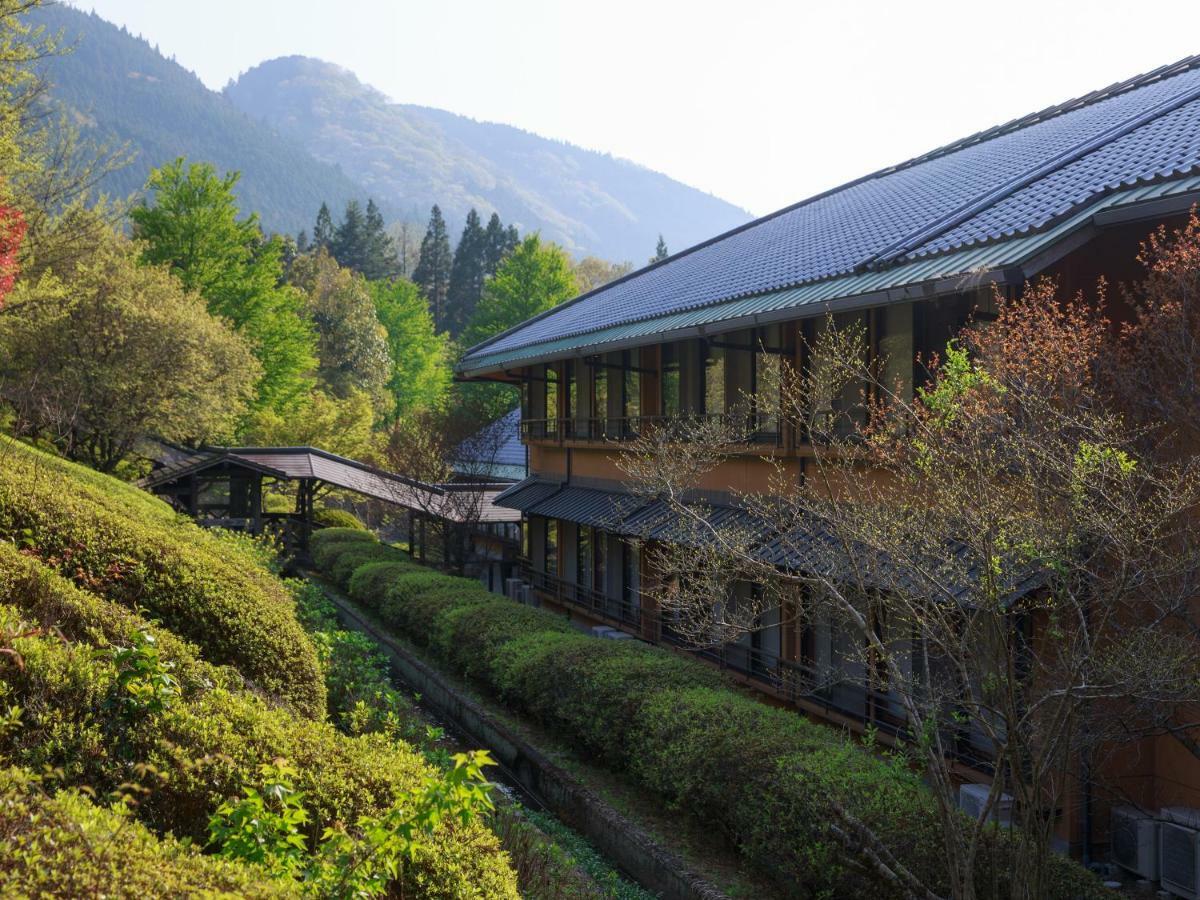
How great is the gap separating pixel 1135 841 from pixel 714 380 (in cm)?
1004

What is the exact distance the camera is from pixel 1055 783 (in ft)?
24.3

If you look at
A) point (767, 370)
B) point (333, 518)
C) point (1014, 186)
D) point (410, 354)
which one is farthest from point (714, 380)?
point (410, 354)

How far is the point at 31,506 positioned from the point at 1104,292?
10362mm

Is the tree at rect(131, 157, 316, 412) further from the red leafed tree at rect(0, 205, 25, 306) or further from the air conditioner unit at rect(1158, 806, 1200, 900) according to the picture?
the air conditioner unit at rect(1158, 806, 1200, 900)

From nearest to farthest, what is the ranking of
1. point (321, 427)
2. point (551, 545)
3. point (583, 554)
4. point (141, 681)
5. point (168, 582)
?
point (141, 681), point (168, 582), point (583, 554), point (551, 545), point (321, 427)

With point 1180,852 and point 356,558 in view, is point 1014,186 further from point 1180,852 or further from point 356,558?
point 356,558

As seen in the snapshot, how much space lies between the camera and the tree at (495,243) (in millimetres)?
88875

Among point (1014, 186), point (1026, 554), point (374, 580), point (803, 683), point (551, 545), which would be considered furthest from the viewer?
point (551, 545)

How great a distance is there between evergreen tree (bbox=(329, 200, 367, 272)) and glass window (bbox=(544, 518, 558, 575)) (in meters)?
66.6

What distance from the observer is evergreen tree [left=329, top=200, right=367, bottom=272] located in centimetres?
8794

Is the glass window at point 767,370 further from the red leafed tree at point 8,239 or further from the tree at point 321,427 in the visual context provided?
the tree at point 321,427

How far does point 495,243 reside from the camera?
90.5m

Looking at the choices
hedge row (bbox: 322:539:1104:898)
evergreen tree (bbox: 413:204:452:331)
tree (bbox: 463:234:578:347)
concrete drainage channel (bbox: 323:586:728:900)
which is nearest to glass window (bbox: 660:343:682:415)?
hedge row (bbox: 322:539:1104:898)

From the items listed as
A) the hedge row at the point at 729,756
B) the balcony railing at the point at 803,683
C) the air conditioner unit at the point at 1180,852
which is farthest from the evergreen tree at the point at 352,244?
the air conditioner unit at the point at 1180,852
